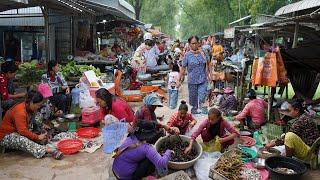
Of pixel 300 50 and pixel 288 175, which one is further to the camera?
pixel 300 50

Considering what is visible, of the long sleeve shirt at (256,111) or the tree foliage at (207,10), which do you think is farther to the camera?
the tree foliage at (207,10)

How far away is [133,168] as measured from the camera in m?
4.61

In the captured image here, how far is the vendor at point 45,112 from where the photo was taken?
22.6ft

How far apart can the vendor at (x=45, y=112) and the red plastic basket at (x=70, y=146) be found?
590 millimetres

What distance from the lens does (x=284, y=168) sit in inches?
209

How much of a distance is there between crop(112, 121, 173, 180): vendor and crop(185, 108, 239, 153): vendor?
1437 millimetres

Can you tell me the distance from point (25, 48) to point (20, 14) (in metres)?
2.19

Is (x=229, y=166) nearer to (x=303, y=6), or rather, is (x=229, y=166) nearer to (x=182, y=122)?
(x=182, y=122)

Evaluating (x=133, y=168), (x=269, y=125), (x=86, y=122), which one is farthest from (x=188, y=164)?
(x=86, y=122)

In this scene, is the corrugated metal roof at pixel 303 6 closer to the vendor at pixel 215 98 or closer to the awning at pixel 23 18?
the vendor at pixel 215 98

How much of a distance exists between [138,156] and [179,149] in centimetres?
131

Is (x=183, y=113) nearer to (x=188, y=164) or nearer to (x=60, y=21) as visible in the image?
(x=188, y=164)

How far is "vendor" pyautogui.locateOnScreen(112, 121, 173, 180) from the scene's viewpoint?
444 cm

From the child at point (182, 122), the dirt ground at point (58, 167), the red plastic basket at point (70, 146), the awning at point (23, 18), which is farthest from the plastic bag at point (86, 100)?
the awning at point (23, 18)
